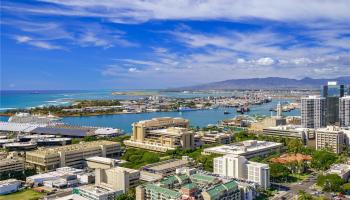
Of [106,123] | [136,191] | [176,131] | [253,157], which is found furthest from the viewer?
[106,123]

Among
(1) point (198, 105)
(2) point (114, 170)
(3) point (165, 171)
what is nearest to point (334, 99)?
(3) point (165, 171)

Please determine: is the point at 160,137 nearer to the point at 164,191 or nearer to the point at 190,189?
the point at 164,191

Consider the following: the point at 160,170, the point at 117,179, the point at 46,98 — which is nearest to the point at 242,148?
the point at 160,170

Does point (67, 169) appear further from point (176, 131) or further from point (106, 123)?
point (106, 123)

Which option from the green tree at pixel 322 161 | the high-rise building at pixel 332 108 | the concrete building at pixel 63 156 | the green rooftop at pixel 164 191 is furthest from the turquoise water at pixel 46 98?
the green rooftop at pixel 164 191

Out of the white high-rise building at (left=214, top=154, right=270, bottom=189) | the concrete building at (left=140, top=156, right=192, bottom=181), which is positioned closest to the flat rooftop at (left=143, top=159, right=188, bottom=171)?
the concrete building at (left=140, top=156, right=192, bottom=181)

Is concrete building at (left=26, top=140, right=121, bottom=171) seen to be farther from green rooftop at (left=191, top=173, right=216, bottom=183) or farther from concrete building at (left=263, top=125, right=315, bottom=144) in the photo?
concrete building at (left=263, top=125, right=315, bottom=144)
